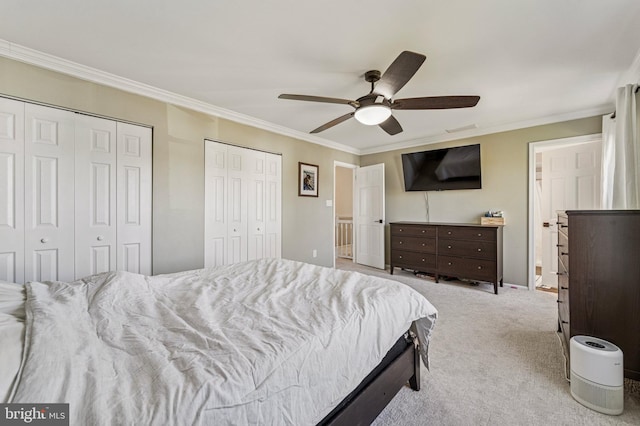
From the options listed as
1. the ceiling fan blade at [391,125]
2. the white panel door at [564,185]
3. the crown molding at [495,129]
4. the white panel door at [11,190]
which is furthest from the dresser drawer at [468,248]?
the white panel door at [11,190]

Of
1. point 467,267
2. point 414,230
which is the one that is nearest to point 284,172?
point 414,230

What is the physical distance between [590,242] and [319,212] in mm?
3571

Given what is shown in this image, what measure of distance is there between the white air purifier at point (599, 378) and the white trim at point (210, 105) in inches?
93.7

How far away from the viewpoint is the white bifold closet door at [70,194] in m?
2.21

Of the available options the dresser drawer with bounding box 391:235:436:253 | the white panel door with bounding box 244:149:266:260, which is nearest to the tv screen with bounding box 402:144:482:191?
the dresser drawer with bounding box 391:235:436:253

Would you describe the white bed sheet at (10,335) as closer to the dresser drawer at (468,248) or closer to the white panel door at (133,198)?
the white panel door at (133,198)

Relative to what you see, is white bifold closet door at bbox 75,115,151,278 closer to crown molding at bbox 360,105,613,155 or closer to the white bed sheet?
the white bed sheet

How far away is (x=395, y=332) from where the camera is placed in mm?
1469

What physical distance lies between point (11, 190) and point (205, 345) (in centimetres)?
250

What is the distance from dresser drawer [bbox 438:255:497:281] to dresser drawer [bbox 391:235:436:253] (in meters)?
0.21

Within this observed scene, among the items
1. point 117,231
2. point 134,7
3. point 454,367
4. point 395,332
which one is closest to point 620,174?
point 454,367

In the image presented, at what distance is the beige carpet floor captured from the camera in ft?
5.15

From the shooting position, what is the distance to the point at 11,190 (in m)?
2.20

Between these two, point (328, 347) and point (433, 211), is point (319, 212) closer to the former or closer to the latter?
point (433, 211)
